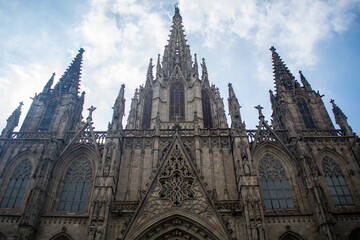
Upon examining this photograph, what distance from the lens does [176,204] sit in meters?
16.7

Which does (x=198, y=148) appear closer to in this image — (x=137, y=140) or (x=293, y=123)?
(x=137, y=140)

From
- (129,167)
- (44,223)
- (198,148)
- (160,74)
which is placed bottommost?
(44,223)

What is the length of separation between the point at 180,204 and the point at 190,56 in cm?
2048

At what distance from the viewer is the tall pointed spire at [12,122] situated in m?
21.2

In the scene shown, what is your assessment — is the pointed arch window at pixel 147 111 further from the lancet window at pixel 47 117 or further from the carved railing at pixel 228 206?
the carved railing at pixel 228 206

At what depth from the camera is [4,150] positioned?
2036 centimetres

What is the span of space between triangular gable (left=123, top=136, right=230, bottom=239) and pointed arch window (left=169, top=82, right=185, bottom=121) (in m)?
7.20

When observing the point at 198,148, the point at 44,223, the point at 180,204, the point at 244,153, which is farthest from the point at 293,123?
the point at 44,223

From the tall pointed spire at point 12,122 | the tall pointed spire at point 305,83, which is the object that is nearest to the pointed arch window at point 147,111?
the tall pointed spire at point 12,122

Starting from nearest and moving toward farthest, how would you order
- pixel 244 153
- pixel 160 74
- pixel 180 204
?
pixel 180 204
pixel 244 153
pixel 160 74

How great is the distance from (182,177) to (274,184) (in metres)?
6.08

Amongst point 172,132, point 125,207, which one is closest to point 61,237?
point 125,207

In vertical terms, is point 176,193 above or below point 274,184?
below

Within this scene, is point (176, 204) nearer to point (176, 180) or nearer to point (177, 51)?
point (176, 180)
